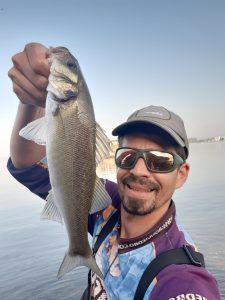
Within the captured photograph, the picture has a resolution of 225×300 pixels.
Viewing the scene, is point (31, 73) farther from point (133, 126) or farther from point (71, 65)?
point (133, 126)

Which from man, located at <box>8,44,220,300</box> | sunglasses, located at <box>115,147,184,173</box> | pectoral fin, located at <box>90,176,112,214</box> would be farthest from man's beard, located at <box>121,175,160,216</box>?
pectoral fin, located at <box>90,176,112,214</box>

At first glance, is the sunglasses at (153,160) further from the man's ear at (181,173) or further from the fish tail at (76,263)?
the fish tail at (76,263)

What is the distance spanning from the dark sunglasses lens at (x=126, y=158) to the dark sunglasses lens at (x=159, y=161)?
14 centimetres

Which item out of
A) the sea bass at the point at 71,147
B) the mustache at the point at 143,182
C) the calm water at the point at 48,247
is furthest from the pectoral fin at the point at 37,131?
the calm water at the point at 48,247

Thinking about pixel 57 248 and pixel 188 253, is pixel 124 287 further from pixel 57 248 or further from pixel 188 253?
pixel 57 248

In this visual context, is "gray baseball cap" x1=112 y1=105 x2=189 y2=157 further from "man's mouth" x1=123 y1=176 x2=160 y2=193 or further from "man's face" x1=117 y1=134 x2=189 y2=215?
"man's mouth" x1=123 y1=176 x2=160 y2=193

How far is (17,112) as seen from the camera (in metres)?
3.97

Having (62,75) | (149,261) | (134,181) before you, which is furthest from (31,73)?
(149,261)

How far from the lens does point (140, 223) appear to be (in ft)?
12.0

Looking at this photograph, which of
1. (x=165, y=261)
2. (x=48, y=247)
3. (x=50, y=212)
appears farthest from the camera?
(x=48, y=247)

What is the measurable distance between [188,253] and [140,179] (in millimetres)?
894

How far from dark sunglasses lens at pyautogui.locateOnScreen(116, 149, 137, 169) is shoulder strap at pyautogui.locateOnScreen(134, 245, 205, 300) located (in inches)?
38.5

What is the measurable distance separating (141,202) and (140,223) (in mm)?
240

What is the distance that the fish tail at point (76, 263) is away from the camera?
3365 millimetres
